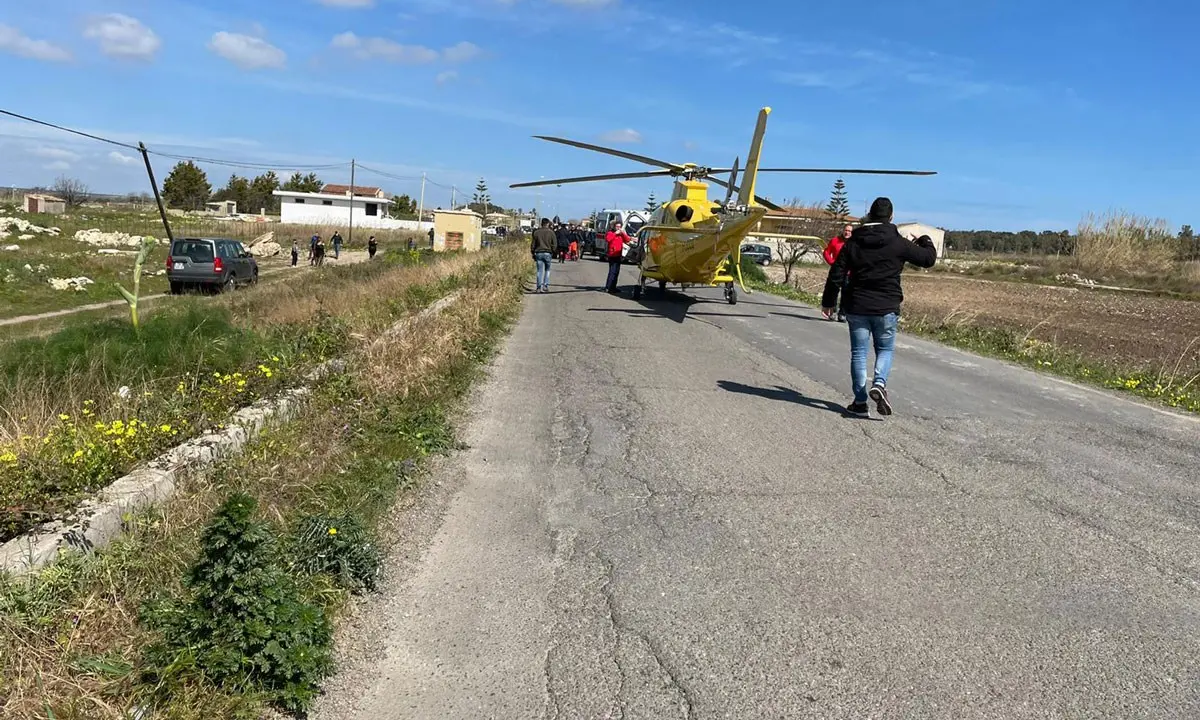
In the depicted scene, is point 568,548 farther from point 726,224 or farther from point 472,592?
point 726,224

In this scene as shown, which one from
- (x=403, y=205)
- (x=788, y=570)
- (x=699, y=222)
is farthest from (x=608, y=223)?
(x=403, y=205)

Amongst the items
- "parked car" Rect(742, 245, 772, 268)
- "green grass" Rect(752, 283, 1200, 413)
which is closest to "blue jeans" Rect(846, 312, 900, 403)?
"green grass" Rect(752, 283, 1200, 413)

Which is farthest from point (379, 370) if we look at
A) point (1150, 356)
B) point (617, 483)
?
point (1150, 356)

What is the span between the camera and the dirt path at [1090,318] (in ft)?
66.0

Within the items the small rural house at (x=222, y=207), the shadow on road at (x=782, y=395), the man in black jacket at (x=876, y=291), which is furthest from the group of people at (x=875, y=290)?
the small rural house at (x=222, y=207)

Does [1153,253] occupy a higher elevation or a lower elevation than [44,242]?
higher

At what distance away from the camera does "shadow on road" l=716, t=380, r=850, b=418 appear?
27.5ft

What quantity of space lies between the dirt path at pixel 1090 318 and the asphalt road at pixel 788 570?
11016 mm

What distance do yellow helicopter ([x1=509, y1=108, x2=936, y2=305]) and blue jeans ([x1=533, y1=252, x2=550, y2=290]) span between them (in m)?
1.77

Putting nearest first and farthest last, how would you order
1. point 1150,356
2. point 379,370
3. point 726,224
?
point 379,370 → point 726,224 → point 1150,356

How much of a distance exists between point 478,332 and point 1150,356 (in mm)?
16715

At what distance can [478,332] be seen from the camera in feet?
40.0

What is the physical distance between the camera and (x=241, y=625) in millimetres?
3055

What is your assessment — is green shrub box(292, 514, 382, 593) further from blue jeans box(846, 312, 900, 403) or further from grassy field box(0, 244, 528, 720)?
blue jeans box(846, 312, 900, 403)
